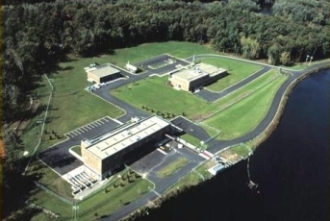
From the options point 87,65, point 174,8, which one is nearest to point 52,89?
point 87,65

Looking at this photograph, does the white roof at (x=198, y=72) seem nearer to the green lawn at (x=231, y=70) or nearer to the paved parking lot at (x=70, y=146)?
the green lawn at (x=231, y=70)

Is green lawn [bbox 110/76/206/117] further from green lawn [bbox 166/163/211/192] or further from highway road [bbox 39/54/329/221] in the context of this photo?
green lawn [bbox 166/163/211/192]

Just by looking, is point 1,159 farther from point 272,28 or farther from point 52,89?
point 272,28

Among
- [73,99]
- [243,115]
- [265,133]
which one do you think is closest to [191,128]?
[243,115]

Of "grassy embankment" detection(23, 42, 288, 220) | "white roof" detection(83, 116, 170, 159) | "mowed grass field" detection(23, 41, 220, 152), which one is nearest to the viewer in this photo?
"white roof" detection(83, 116, 170, 159)

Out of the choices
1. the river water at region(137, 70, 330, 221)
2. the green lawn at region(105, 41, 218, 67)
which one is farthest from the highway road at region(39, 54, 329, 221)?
the green lawn at region(105, 41, 218, 67)

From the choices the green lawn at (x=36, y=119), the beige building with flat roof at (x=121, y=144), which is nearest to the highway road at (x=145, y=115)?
the green lawn at (x=36, y=119)

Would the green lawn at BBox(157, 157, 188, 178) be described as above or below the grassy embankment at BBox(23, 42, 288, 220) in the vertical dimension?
below

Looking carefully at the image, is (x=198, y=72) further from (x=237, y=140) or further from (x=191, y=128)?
(x=237, y=140)
